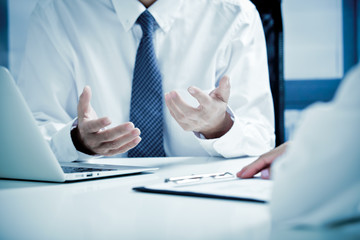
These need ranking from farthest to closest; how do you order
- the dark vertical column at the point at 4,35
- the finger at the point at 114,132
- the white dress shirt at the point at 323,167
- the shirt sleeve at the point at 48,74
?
1. the dark vertical column at the point at 4,35
2. the shirt sleeve at the point at 48,74
3. the finger at the point at 114,132
4. the white dress shirt at the point at 323,167

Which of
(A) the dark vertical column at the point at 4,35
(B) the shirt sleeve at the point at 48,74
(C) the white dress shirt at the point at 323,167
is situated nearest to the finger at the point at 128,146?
(B) the shirt sleeve at the point at 48,74

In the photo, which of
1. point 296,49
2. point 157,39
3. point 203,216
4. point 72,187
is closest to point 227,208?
point 203,216

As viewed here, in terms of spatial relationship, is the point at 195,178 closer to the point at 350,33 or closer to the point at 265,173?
the point at 265,173

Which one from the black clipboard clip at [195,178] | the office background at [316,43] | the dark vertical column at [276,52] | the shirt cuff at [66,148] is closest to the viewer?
the black clipboard clip at [195,178]

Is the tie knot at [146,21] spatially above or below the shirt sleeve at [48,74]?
above

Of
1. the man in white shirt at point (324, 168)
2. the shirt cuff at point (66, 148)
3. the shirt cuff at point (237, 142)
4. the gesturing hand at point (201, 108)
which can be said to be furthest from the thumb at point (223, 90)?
the man in white shirt at point (324, 168)

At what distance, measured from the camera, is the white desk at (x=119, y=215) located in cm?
33

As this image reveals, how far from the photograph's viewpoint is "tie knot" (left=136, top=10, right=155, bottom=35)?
1217 millimetres

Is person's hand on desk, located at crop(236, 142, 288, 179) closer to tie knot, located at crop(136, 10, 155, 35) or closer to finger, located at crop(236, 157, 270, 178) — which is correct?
finger, located at crop(236, 157, 270, 178)

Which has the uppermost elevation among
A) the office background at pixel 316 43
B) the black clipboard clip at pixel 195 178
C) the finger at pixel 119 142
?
the black clipboard clip at pixel 195 178

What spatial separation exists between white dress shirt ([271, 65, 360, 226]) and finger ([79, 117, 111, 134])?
1.64 ft

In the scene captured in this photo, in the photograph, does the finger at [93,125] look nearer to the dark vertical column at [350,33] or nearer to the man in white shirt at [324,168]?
the man in white shirt at [324,168]

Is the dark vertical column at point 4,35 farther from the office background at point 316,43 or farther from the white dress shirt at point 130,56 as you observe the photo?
the office background at point 316,43

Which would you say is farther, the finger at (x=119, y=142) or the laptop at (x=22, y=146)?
the finger at (x=119, y=142)
